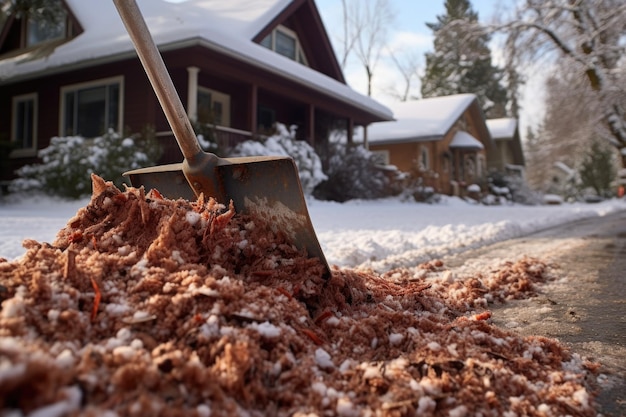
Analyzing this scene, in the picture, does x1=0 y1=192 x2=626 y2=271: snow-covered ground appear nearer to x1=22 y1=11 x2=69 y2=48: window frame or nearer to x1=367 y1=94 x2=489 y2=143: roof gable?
x1=22 y1=11 x2=69 y2=48: window frame

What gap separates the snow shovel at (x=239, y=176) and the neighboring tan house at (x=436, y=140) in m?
15.4

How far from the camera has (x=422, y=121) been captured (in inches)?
830

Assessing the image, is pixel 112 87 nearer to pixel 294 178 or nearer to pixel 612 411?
pixel 294 178

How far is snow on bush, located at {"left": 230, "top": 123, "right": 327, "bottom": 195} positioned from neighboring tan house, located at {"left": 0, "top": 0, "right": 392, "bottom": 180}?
0.54 m

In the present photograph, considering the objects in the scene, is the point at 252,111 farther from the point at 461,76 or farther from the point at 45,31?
the point at 461,76

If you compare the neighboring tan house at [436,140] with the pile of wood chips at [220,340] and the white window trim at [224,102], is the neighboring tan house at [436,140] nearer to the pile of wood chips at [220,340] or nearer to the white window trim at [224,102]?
the white window trim at [224,102]

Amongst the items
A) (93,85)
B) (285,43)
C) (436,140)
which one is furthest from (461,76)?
(93,85)

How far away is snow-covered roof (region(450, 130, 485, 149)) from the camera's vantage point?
21.6m

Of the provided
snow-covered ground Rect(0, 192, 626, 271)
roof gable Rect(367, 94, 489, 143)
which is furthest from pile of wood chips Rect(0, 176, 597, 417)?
roof gable Rect(367, 94, 489, 143)

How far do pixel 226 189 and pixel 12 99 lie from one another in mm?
13243

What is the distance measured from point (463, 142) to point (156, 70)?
21416 mm

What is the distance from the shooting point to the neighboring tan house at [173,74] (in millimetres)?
9297

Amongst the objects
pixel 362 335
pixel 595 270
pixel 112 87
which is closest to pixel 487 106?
pixel 112 87

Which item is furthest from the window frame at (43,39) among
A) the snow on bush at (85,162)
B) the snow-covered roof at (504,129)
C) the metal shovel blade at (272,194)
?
the snow-covered roof at (504,129)
